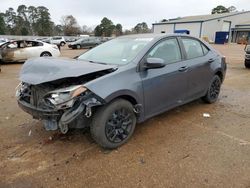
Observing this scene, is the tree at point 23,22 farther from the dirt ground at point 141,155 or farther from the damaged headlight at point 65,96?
the damaged headlight at point 65,96

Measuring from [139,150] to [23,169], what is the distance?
151cm

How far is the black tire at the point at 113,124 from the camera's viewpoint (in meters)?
3.17

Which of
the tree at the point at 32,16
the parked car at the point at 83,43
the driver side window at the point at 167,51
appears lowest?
the parked car at the point at 83,43

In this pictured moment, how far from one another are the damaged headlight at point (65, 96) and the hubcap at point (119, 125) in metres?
0.58

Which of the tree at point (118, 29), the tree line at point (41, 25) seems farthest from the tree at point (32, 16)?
the tree at point (118, 29)

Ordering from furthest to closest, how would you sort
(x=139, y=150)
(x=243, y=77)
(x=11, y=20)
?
(x=11, y=20) < (x=243, y=77) < (x=139, y=150)

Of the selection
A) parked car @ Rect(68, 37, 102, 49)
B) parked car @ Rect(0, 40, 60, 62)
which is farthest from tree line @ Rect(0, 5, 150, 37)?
parked car @ Rect(0, 40, 60, 62)

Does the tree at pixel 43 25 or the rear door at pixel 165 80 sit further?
the tree at pixel 43 25

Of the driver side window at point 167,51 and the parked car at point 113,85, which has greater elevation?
the driver side window at point 167,51

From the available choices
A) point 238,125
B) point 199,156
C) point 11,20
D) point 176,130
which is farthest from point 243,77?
point 11,20

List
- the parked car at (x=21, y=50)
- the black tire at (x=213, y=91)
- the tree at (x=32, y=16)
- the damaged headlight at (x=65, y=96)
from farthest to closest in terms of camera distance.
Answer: the tree at (x=32, y=16) < the parked car at (x=21, y=50) < the black tire at (x=213, y=91) < the damaged headlight at (x=65, y=96)

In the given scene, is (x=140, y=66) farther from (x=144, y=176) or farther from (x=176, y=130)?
(x=144, y=176)

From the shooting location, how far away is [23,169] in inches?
117

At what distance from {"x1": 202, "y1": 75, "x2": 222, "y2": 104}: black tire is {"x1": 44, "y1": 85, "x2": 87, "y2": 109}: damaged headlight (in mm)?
3198
